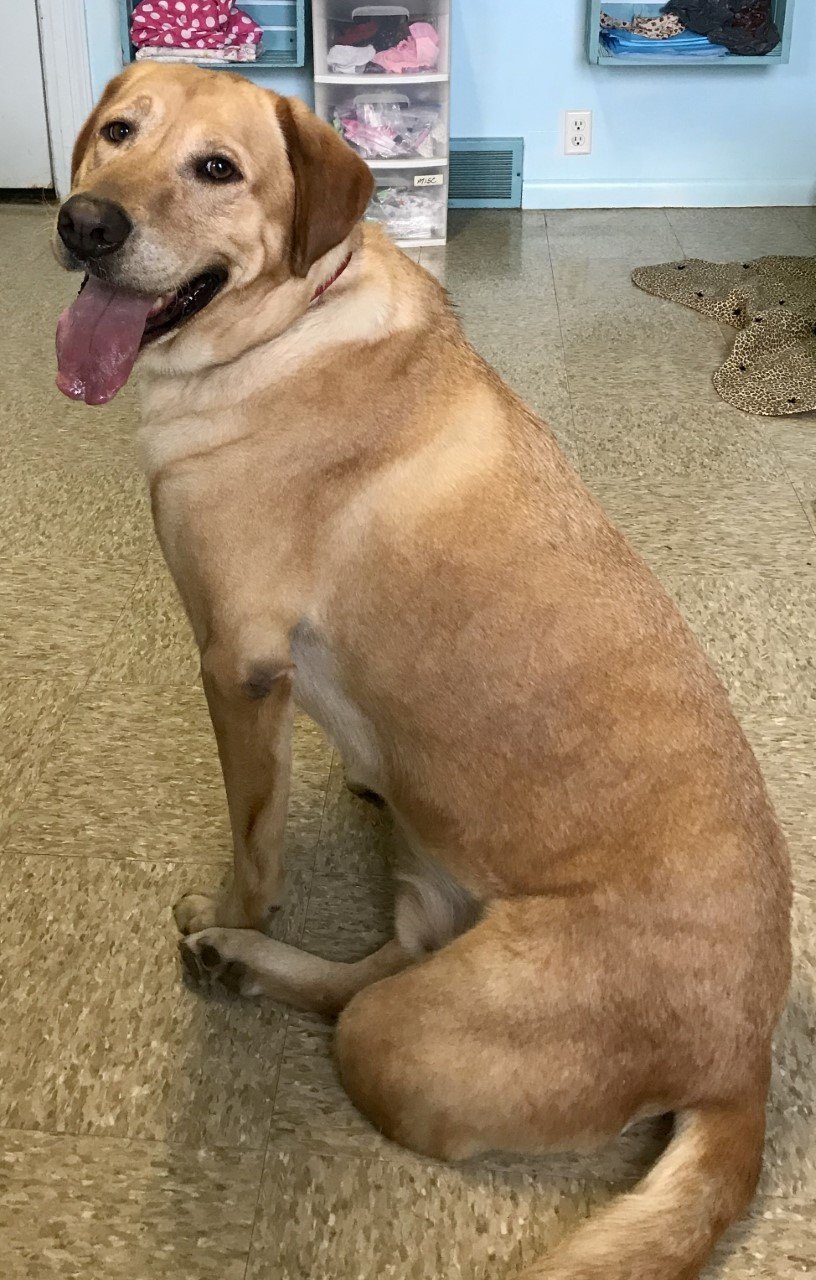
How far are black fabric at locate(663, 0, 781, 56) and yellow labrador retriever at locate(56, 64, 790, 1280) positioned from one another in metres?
3.66

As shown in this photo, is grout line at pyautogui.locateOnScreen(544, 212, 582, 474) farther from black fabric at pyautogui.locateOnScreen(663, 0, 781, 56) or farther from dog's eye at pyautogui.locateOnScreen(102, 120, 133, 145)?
dog's eye at pyautogui.locateOnScreen(102, 120, 133, 145)

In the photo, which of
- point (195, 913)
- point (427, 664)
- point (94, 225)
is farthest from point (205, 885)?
point (94, 225)

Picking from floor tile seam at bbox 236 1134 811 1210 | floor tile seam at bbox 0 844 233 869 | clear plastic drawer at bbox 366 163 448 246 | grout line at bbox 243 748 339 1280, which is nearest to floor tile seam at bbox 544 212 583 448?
clear plastic drawer at bbox 366 163 448 246

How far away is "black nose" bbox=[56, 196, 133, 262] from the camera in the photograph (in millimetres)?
1236

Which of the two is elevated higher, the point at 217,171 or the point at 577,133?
the point at 217,171

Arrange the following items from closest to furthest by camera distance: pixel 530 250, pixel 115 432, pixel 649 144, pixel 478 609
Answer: pixel 478 609, pixel 115 432, pixel 530 250, pixel 649 144

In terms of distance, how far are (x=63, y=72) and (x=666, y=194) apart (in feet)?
8.17

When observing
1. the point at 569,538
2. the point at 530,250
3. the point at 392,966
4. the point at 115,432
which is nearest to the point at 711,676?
the point at 569,538

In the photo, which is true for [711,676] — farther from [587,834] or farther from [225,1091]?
[225,1091]

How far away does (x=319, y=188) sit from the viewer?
4.21 feet

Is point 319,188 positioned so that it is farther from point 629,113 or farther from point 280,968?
point 629,113

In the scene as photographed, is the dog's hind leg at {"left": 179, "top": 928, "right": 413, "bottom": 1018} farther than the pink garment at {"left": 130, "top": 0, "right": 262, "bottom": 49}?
No

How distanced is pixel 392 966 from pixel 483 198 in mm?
4114

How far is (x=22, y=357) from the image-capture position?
3.27m
